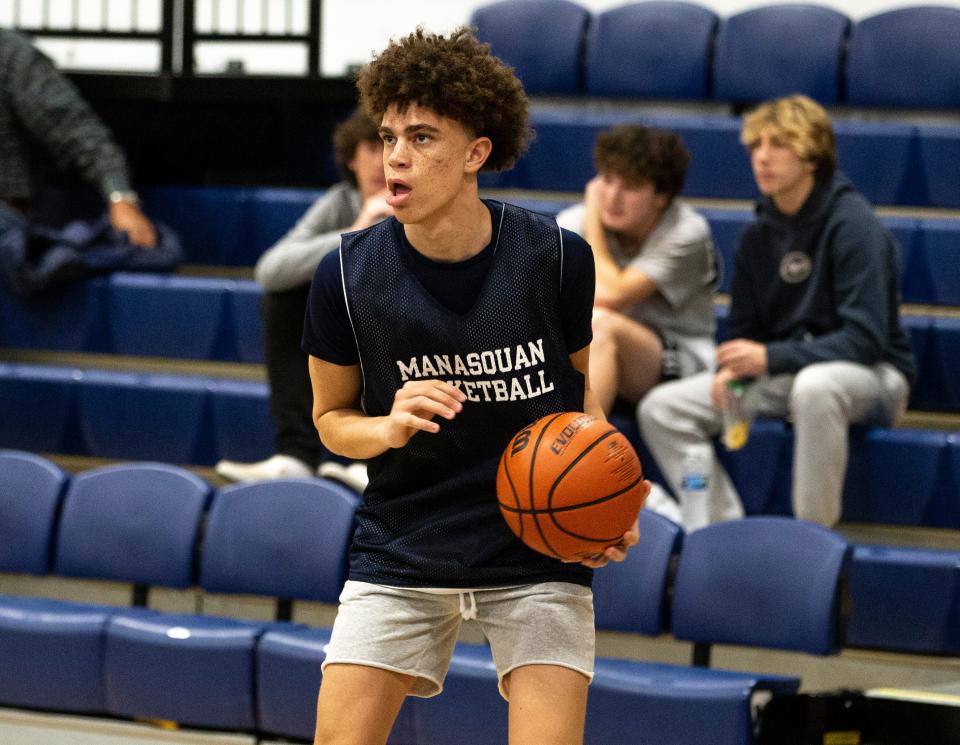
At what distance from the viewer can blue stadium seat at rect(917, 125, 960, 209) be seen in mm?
4941

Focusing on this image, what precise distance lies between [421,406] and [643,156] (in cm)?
215

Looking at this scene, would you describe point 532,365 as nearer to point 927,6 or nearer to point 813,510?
point 813,510

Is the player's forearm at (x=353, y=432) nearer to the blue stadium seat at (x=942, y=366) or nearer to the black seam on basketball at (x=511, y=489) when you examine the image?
the black seam on basketball at (x=511, y=489)

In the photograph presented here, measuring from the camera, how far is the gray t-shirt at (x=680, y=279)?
3953 mm

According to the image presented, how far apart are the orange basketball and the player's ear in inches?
14.5

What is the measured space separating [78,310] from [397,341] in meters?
3.14

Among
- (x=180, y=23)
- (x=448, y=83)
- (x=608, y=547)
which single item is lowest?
(x=608, y=547)

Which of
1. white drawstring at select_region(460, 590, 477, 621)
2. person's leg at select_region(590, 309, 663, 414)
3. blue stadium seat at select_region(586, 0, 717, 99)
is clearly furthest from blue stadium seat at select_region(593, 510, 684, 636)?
blue stadium seat at select_region(586, 0, 717, 99)

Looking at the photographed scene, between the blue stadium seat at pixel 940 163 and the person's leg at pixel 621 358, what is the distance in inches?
60.9

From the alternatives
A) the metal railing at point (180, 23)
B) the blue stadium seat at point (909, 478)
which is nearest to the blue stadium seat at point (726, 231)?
the blue stadium seat at point (909, 478)

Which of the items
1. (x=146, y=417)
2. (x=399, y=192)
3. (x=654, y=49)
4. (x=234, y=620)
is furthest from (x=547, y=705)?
(x=654, y=49)

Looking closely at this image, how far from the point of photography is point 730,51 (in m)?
5.54

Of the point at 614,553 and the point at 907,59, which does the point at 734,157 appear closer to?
the point at 907,59

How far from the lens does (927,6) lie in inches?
210
